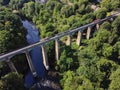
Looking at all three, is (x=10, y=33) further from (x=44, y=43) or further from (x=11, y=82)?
(x=11, y=82)

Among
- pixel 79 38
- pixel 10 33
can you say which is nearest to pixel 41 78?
pixel 10 33

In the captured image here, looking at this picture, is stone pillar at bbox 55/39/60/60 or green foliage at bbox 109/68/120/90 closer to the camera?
green foliage at bbox 109/68/120/90

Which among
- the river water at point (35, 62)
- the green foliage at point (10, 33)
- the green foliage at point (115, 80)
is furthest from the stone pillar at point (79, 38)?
the green foliage at point (115, 80)

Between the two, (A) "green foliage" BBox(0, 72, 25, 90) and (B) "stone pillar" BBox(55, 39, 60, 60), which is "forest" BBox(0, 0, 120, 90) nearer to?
(A) "green foliage" BBox(0, 72, 25, 90)

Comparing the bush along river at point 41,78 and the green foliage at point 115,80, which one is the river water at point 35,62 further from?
the green foliage at point 115,80

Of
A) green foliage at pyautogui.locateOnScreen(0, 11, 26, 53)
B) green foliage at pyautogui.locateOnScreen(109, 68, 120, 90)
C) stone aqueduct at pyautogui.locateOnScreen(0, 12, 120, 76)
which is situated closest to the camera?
green foliage at pyautogui.locateOnScreen(109, 68, 120, 90)

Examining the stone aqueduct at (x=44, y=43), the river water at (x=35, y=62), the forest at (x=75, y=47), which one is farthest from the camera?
the river water at (x=35, y=62)

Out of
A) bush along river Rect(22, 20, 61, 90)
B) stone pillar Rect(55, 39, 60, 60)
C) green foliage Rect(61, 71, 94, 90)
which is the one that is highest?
stone pillar Rect(55, 39, 60, 60)

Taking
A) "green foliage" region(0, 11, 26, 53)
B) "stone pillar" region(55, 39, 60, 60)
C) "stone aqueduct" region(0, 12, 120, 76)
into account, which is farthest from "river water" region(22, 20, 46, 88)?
"green foliage" region(0, 11, 26, 53)

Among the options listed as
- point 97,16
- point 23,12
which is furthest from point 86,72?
point 23,12
